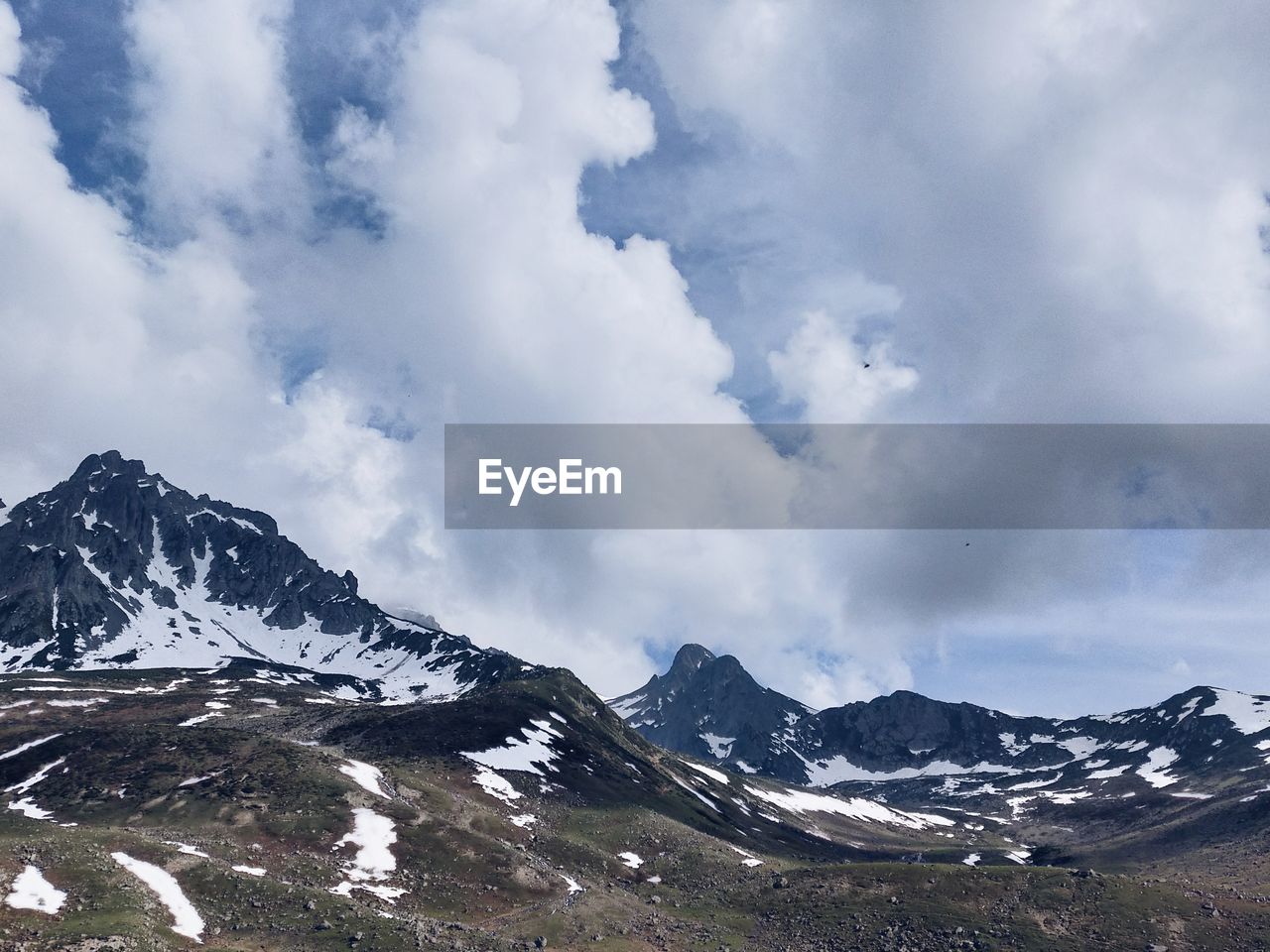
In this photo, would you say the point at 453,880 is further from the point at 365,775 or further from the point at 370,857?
the point at 365,775

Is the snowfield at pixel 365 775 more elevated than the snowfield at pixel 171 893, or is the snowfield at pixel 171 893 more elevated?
the snowfield at pixel 365 775

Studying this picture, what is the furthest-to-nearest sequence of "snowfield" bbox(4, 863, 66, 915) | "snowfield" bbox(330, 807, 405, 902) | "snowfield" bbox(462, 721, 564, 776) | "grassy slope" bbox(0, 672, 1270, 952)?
"snowfield" bbox(462, 721, 564, 776) → "snowfield" bbox(330, 807, 405, 902) → "grassy slope" bbox(0, 672, 1270, 952) → "snowfield" bbox(4, 863, 66, 915)

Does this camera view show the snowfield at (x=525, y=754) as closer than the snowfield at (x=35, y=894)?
No

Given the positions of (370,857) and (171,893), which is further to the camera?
(370,857)

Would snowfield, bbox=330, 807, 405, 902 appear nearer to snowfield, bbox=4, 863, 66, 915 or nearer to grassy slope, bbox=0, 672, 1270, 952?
grassy slope, bbox=0, 672, 1270, 952

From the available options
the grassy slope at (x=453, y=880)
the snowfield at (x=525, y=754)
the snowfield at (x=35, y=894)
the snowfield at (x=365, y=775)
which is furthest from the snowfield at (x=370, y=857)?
the snowfield at (x=525, y=754)

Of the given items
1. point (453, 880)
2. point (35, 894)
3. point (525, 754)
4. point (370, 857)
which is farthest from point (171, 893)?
point (525, 754)

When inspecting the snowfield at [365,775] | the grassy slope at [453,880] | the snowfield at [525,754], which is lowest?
the grassy slope at [453,880]

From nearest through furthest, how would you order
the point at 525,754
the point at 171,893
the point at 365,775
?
the point at 171,893, the point at 365,775, the point at 525,754

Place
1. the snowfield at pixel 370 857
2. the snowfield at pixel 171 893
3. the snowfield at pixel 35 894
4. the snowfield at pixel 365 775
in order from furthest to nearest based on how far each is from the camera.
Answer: the snowfield at pixel 365 775, the snowfield at pixel 370 857, the snowfield at pixel 171 893, the snowfield at pixel 35 894

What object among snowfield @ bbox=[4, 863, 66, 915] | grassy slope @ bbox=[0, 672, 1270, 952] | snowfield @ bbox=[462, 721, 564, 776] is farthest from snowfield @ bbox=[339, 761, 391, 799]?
snowfield @ bbox=[4, 863, 66, 915]

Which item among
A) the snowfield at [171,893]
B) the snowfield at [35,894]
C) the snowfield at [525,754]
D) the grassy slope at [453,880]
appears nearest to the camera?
the snowfield at [35,894]

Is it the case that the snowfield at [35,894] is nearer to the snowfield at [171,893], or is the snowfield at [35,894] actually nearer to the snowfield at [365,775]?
the snowfield at [171,893]

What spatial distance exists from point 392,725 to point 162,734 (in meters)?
41.1
